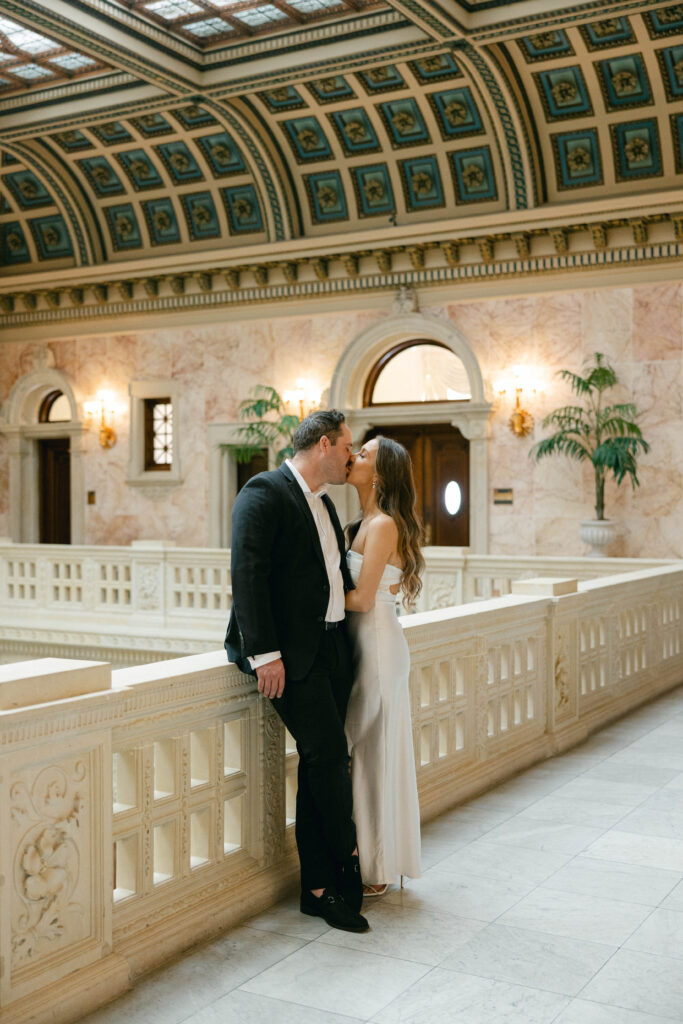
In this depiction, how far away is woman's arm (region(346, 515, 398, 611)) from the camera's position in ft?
14.8

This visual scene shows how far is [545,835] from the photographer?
548cm

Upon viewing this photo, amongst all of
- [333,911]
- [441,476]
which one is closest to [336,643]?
[333,911]

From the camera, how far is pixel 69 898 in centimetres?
347

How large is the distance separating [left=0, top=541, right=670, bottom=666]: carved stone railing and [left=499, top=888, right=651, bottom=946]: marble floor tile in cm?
820

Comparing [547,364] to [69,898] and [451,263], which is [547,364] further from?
[69,898]

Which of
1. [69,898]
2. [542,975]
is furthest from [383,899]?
[69,898]

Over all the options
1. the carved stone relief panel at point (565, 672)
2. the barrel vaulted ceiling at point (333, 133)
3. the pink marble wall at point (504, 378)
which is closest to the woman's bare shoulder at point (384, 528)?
the carved stone relief panel at point (565, 672)

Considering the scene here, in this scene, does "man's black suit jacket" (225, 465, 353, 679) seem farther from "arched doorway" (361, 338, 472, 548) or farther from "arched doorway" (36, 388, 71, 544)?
"arched doorway" (36, 388, 71, 544)

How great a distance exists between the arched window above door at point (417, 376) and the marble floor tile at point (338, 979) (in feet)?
45.8

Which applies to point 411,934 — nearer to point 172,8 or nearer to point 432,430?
point 172,8

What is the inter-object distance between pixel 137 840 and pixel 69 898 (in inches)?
16.5

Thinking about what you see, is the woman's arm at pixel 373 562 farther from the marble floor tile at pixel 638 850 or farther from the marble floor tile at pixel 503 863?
the marble floor tile at pixel 638 850

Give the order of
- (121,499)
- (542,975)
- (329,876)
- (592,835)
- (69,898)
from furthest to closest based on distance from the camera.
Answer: (121,499) → (592,835) → (329,876) → (542,975) → (69,898)

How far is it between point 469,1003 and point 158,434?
679 inches
